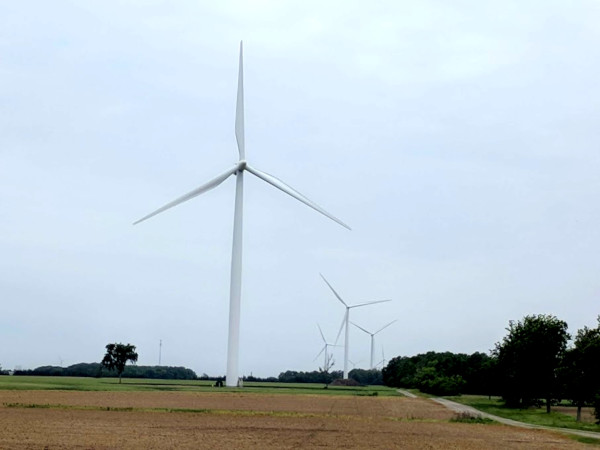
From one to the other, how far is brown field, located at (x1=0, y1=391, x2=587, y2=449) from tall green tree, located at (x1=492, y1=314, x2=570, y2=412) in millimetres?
22633

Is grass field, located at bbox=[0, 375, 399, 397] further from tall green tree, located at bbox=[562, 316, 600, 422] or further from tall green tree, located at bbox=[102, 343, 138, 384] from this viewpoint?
tall green tree, located at bbox=[562, 316, 600, 422]

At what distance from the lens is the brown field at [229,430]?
1367 inches

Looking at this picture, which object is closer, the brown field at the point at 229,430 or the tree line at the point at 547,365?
the brown field at the point at 229,430

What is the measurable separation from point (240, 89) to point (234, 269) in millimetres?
18924

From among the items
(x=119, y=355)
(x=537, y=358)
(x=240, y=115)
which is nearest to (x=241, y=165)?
(x=240, y=115)

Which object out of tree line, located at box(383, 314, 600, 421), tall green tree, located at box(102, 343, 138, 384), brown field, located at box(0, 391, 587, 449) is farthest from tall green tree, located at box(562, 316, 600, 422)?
tall green tree, located at box(102, 343, 138, 384)

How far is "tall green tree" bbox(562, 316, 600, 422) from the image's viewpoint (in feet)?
190

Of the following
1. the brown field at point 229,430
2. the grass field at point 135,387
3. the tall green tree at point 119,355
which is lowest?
the brown field at point 229,430

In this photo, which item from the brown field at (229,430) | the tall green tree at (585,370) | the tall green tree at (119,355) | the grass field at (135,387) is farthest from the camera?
the tall green tree at (119,355)

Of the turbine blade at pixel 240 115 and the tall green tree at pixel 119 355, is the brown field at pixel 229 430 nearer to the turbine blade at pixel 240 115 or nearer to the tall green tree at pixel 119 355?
the turbine blade at pixel 240 115

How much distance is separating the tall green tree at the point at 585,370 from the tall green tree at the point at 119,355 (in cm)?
10507

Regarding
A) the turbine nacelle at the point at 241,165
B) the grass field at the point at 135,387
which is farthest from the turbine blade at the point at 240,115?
the grass field at the point at 135,387

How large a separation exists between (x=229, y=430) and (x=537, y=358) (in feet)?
157

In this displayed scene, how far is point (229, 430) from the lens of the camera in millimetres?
42500
